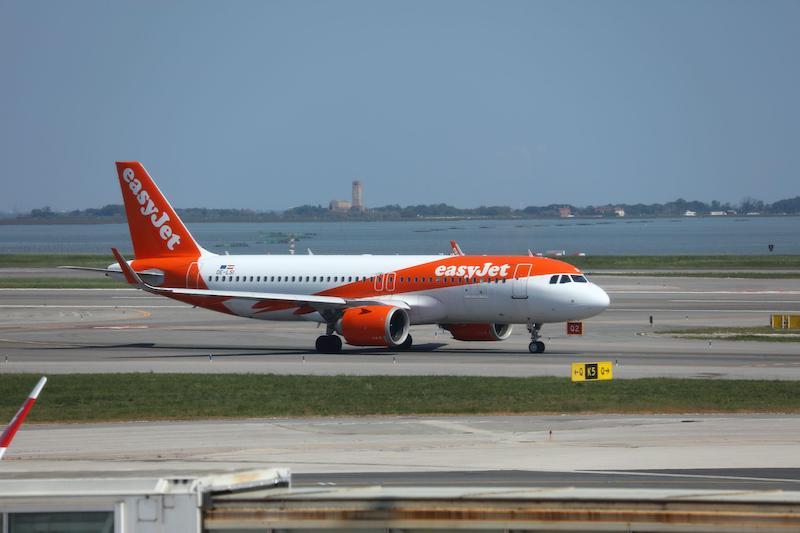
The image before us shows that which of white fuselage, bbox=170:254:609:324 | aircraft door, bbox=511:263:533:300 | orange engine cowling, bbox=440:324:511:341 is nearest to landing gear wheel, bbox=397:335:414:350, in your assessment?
white fuselage, bbox=170:254:609:324

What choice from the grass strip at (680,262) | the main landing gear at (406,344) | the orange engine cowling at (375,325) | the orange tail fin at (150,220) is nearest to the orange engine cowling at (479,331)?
the main landing gear at (406,344)

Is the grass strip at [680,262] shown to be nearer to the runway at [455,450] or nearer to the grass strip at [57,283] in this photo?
the grass strip at [57,283]

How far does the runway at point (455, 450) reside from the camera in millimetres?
24750

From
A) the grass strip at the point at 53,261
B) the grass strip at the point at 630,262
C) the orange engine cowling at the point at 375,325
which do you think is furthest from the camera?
the grass strip at the point at 53,261

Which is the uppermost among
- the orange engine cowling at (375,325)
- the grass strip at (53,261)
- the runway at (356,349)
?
the grass strip at (53,261)

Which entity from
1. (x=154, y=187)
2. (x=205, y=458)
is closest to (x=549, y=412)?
(x=205, y=458)

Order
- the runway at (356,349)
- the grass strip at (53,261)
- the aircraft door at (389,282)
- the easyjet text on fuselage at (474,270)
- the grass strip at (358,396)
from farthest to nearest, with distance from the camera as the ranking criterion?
the grass strip at (53,261), the aircraft door at (389,282), the easyjet text on fuselage at (474,270), the runway at (356,349), the grass strip at (358,396)

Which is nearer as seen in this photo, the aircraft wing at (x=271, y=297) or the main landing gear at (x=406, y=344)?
the aircraft wing at (x=271, y=297)

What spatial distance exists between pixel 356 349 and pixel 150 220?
43.4 ft

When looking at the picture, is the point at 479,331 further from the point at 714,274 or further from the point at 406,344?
the point at 714,274

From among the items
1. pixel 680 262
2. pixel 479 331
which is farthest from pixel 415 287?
pixel 680 262

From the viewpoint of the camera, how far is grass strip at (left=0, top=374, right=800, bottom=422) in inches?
1419

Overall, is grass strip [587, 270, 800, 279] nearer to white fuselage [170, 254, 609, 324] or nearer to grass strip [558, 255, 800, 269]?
grass strip [558, 255, 800, 269]

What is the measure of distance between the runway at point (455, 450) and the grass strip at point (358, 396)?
148 centimetres
